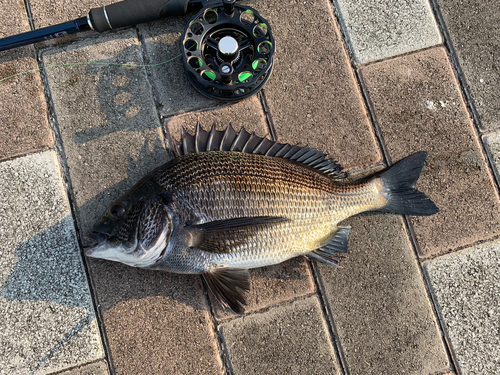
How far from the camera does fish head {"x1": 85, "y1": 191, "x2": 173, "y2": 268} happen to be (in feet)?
6.84

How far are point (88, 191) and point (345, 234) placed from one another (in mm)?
1822

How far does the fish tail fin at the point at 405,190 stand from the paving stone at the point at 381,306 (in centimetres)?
23

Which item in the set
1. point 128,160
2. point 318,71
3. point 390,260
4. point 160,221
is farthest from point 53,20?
point 390,260

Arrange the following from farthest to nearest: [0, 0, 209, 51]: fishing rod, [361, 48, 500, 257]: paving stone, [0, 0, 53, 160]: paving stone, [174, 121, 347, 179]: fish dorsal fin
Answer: [361, 48, 500, 257]: paving stone, [0, 0, 53, 160]: paving stone, [0, 0, 209, 51]: fishing rod, [174, 121, 347, 179]: fish dorsal fin

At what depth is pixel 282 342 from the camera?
8.30 ft

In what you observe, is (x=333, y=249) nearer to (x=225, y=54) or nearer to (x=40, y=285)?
(x=225, y=54)

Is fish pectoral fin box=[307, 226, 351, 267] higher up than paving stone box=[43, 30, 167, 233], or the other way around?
paving stone box=[43, 30, 167, 233]

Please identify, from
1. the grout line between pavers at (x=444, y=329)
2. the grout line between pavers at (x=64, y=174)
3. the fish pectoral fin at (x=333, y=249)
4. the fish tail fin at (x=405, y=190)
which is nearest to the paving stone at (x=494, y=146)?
the fish tail fin at (x=405, y=190)

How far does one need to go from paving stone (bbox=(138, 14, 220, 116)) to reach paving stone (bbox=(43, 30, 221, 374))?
9 cm

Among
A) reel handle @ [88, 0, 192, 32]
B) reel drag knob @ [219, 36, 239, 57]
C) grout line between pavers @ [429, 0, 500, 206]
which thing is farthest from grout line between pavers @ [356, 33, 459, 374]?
reel handle @ [88, 0, 192, 32]

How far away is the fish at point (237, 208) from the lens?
6.94 ft

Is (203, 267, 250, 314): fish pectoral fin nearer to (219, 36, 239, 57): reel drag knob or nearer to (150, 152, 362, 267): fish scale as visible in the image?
(150, 152, 362, 267): fish scale

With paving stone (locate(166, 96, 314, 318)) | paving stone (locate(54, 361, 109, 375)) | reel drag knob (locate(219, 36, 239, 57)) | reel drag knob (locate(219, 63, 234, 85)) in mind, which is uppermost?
reel drag knob (locate(219, 36, 239, 57))

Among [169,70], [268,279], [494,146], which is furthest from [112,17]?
[494,146]
